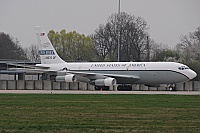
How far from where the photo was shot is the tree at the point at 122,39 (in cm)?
11191

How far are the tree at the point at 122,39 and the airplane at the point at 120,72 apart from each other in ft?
148

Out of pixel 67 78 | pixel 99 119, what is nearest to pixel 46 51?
pixel 67 78

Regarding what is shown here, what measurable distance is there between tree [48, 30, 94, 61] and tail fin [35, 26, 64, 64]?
5667 cm

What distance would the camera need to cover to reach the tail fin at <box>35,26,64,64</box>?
66.4 m

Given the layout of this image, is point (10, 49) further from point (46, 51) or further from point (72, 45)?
point (46, 51)

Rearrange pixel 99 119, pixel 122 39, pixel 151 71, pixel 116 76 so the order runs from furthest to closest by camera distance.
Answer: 1. pixel 122 39
2. pixel 116 76
3. pixel 151 71
4. pixel 99 119

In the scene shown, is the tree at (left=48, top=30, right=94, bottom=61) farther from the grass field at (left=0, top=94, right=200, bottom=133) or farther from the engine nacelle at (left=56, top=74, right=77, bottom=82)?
the grass field at (left=0, top=94, right=200, bottom=133)

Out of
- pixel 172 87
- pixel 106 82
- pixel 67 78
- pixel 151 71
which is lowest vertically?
pixel 172 87

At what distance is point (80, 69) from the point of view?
6366 centimetres

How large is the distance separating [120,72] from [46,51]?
11.0 metres

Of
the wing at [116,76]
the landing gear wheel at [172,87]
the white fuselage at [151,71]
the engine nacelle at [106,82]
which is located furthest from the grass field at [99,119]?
the landing gear wheel at [172,87]

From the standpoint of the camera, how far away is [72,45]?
134 meters

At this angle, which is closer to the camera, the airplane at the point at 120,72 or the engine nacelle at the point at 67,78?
the airplane at the point at 120,72

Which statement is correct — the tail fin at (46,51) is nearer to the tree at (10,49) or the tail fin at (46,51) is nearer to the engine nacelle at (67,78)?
the engine nacelle at (67,78)
